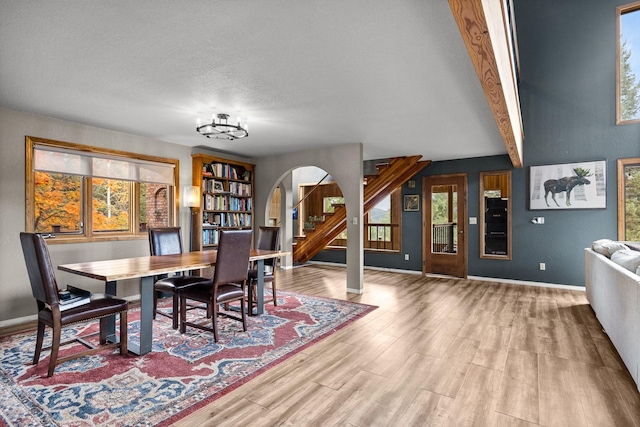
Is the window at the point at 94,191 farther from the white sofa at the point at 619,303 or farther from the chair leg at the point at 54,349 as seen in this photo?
the white sofa at the point at 619,303

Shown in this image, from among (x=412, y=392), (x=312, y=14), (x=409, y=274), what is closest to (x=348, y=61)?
(x=312, y=14)

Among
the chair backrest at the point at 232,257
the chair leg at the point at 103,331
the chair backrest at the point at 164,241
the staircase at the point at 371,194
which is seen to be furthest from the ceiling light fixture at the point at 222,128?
the staircase at the point at 371,194

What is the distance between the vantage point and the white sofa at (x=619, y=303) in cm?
236

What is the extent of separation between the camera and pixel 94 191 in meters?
4.57

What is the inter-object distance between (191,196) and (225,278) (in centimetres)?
258

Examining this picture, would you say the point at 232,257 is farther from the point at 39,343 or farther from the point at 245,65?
the point at 245,65

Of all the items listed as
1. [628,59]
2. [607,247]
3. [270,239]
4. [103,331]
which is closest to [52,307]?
[103,331]

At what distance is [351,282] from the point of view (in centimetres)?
536

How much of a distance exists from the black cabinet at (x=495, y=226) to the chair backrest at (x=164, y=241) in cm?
560

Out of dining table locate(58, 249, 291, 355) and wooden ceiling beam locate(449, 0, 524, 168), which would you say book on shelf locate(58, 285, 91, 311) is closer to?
dining table locate(58, 249, 291, 355)

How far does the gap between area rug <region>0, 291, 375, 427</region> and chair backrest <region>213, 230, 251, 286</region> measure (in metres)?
0.59

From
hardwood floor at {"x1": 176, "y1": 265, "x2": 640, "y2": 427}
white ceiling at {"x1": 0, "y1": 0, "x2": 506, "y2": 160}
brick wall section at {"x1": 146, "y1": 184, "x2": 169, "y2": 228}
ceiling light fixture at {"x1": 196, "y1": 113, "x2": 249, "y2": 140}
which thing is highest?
white ceiling at {"x1": 0, "y1": 0, "x2": 506, "y2": 160}

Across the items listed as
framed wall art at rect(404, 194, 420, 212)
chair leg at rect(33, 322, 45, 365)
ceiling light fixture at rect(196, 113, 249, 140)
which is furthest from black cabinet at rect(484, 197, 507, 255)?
chair leg at rect(33, 322, 45, 365)

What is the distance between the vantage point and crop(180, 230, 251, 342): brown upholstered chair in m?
3.14
